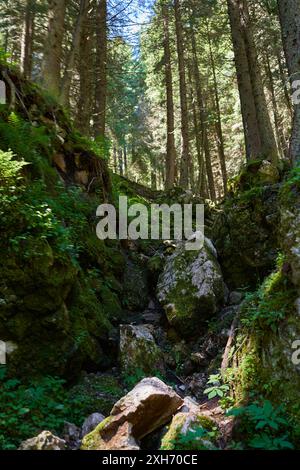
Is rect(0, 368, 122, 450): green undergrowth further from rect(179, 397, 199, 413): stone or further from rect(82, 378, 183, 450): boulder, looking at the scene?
rect(179, 397, 199, 413): stone

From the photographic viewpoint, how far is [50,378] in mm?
5281

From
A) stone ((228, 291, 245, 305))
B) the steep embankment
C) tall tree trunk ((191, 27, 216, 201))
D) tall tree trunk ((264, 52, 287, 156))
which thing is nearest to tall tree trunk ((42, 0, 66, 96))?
the steep embankment

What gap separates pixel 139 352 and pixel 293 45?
6.49m

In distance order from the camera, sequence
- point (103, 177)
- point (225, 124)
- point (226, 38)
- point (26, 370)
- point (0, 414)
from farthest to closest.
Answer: point (225, 124) < point (226, 38) < point (103, 177) < point (26, 370) < point (0, 414)

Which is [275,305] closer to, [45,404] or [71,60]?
[45,404]

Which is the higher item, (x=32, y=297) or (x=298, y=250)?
(x=298, y=250)

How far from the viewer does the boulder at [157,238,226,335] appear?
7.75 meters

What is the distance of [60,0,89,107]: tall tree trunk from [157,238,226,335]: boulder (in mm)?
5856

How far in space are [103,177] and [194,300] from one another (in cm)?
418

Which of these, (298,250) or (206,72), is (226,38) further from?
(298,250)

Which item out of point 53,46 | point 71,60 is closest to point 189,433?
point 53,46

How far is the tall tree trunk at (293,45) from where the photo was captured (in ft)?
25.2

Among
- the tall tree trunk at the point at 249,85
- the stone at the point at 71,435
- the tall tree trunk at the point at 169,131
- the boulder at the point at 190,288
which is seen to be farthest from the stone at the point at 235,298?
the tall tree trunk at the point at 169,131
